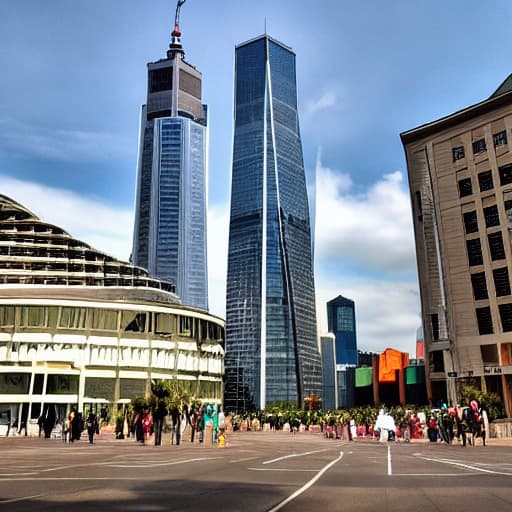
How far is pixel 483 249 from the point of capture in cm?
7375

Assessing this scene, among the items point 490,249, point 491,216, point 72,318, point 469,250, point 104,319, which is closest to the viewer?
point 72,318

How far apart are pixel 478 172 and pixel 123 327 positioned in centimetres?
4754

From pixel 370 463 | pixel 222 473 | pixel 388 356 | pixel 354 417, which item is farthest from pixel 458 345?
pixel 222 473

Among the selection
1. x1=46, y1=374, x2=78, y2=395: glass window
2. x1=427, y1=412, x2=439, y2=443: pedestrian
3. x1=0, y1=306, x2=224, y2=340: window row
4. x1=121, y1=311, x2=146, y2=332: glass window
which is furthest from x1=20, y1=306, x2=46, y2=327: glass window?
x1=427, y1=412, x2=439, y2=443: pedestrian

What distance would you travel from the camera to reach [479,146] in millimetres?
76500

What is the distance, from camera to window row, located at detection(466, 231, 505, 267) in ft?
237

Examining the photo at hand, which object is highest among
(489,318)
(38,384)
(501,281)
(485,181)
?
(485,181)

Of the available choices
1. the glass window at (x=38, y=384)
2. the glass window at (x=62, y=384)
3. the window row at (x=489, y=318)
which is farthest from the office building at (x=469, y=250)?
the glass window at (x=38, y=384)

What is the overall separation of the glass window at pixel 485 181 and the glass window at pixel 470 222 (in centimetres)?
331

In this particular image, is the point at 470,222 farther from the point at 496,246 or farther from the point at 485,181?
the point at 485,181

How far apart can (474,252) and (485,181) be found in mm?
8958

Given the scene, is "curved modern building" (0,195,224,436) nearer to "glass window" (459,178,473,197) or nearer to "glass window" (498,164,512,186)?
"glass window" (459,178,473,197)

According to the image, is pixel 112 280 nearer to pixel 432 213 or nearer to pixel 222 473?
pixel 432 213

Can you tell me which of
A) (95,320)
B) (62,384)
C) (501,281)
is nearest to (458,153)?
(501,281)
